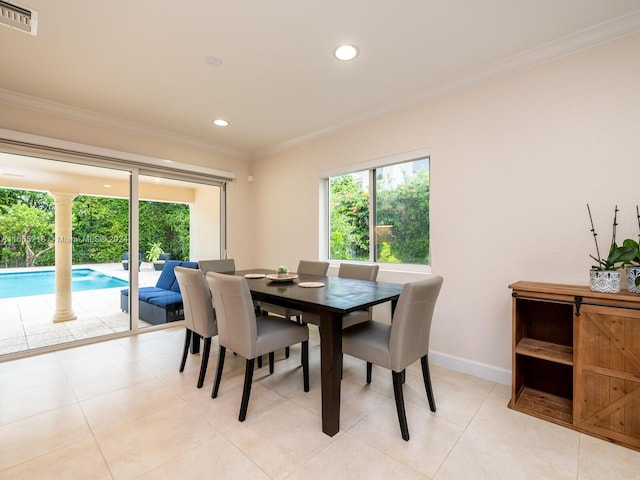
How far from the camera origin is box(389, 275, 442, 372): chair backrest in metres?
1.72

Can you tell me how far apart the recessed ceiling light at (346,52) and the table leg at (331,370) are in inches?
76.1

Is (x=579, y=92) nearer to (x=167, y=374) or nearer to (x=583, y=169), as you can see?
(x=583, y=169)

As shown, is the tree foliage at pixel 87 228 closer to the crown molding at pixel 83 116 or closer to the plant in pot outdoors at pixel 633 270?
the crown molding at pixel 83 116

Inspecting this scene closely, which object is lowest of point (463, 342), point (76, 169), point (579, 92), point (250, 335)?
point (463, 342)

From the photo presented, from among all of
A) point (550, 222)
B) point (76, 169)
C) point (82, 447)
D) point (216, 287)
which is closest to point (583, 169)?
point (550, 222)

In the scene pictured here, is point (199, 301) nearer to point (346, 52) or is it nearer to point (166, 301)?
point (166, 301)

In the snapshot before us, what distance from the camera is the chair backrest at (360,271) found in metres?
2.98

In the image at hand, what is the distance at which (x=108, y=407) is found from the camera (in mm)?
2066

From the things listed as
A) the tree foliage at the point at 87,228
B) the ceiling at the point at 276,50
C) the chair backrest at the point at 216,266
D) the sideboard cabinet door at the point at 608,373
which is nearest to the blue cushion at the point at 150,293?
the tree foliage at the point at 87,228

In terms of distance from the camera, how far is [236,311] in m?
1.98

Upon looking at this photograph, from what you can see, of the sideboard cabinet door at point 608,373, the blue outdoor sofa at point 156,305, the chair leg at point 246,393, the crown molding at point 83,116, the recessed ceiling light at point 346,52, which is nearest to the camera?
the sideboard cabinet door at point 608,373

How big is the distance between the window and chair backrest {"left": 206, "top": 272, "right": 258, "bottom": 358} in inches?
73.6

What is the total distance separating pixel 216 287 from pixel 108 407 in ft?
3.71

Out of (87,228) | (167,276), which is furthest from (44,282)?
(167,276)
